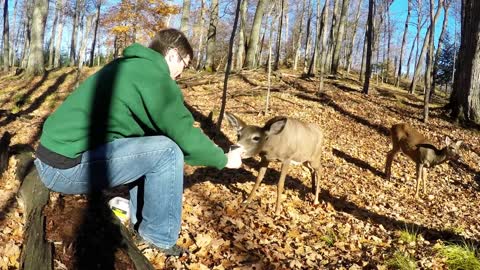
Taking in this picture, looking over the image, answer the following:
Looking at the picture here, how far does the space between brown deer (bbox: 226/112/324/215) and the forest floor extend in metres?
0.49

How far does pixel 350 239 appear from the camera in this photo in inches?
216

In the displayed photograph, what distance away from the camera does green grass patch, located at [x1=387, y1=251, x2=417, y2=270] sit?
4.37 meters

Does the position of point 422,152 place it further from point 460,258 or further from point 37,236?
point 37,236

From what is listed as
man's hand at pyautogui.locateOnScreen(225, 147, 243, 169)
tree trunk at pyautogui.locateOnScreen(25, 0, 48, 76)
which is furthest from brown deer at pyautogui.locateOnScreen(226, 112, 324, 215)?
tree trunk at pyautogui.locateOnScreen(25, 0, 48, 76)

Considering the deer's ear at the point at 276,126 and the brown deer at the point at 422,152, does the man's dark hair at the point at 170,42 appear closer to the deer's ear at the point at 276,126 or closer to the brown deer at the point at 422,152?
the deer's ear at the point at 276,126

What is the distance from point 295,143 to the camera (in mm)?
6594

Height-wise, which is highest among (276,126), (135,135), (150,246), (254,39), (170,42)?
(254,39)

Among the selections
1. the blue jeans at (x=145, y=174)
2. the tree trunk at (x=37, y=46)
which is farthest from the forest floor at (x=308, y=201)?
the tree trunk at (x=37, y=46)

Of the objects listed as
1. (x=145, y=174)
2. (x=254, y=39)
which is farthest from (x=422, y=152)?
(x=254, y=39)

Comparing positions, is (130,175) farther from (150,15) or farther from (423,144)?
(150,15)

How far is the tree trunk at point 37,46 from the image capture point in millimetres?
17906

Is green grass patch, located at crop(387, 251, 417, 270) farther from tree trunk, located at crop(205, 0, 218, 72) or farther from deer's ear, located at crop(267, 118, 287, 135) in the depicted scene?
tree trunk, located at crop(205, 0, 218, 72)

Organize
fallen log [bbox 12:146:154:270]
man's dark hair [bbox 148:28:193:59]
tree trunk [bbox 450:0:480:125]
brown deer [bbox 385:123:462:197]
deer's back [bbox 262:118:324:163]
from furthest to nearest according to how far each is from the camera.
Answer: tree trunk [bbox 450:0:480:125]
brown deer [bbox 385:123:462:197]
deer's back [bbox 262:118:324:163]
man's dark hair [bbox 148:28:193:59]
fallen log [bbox 12:146:154:270]

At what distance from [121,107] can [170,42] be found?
673mm
